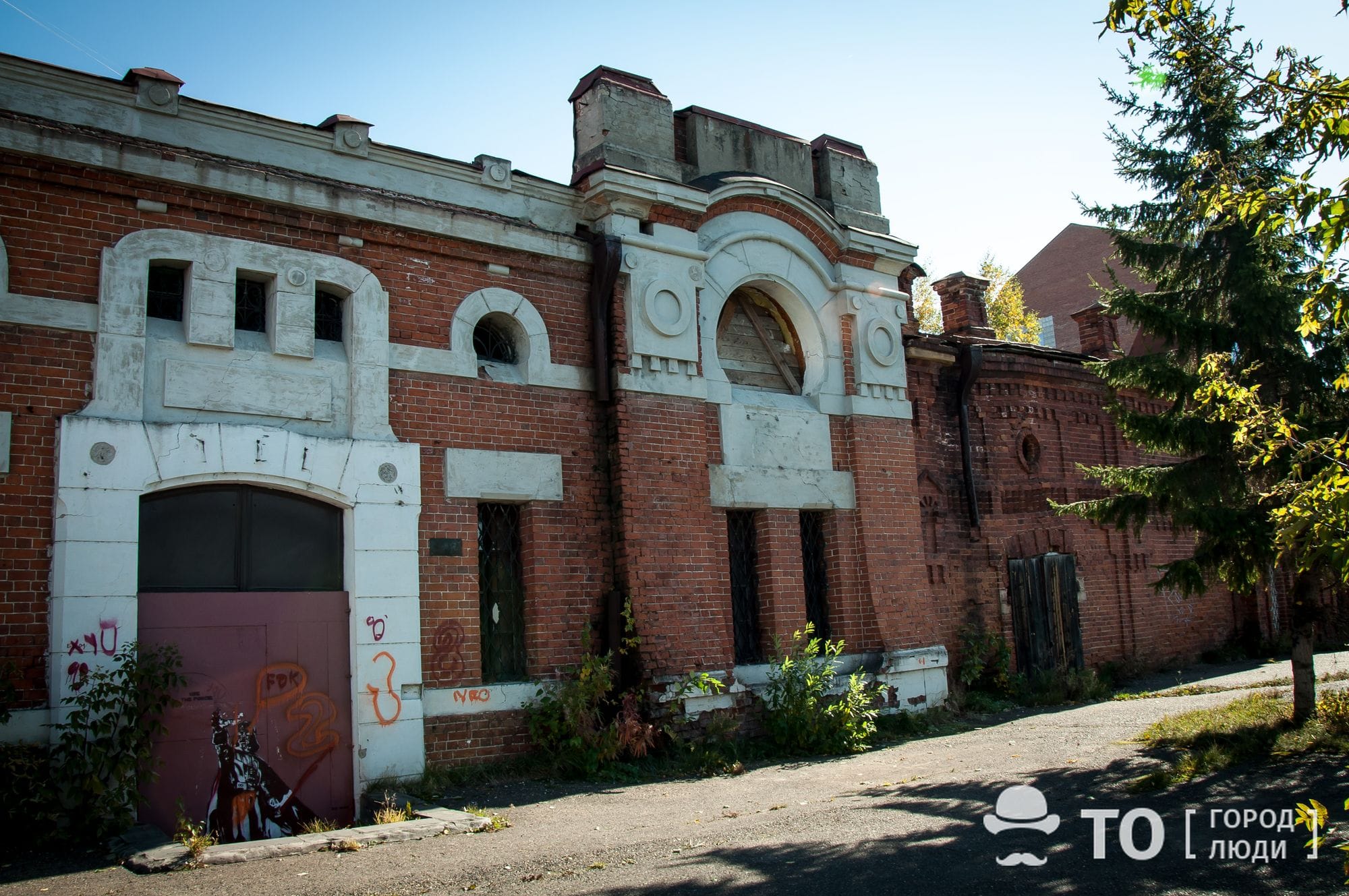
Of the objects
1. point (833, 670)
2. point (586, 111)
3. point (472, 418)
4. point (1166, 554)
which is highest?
point (586, 111)

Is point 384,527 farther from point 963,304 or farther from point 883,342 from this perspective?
point 963,304

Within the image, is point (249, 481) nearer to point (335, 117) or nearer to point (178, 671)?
point (178, 671)

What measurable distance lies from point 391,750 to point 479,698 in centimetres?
95

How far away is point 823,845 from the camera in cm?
689

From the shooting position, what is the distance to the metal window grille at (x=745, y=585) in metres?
11.9

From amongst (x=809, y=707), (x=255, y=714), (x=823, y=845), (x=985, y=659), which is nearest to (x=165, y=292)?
(x=255, y=714)

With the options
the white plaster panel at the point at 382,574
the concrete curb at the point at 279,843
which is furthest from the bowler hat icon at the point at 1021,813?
the white plaster panel at the point at 382,574

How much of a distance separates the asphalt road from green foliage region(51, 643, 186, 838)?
19.6 inches

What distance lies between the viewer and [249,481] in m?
8.82

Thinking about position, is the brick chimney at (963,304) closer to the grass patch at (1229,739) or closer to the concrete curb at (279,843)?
the grass patch at (1229,739)

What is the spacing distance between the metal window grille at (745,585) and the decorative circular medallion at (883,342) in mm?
2830

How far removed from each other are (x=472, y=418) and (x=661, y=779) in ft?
12.5

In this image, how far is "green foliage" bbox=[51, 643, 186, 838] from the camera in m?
7.28

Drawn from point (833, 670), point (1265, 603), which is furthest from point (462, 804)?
point (1265, 603)
